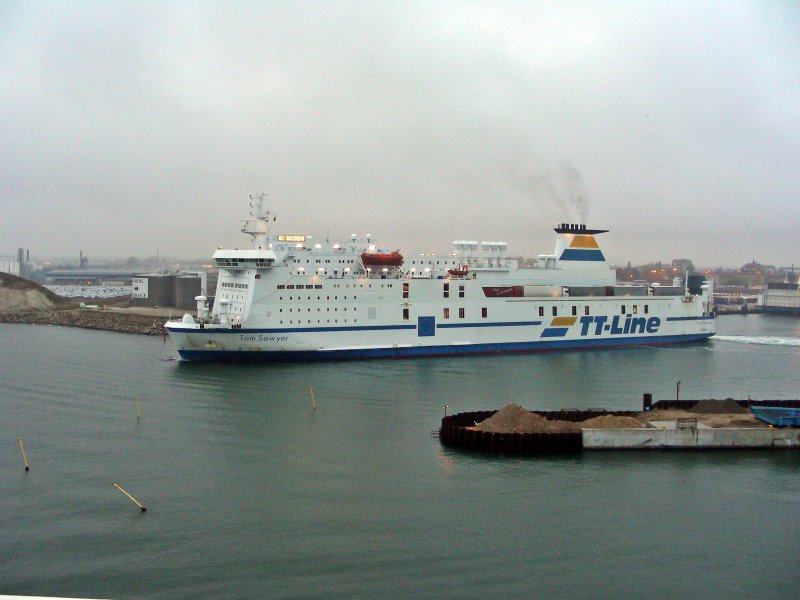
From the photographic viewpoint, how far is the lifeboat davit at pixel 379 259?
27609 millimetres

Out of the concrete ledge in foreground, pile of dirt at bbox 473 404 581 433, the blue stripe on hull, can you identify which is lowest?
the concrete ledge in foreground

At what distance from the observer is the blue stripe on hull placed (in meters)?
24.6

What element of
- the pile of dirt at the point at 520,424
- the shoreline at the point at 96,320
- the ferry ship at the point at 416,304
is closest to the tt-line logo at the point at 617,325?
the ferry ship at the point at 416,304

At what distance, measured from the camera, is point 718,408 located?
55.6 feet

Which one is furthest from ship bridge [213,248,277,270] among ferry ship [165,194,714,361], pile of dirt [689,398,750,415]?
pile of dirt [689,398,750,415]

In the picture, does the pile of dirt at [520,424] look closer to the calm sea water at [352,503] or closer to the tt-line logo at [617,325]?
the calm sea water at [352,503]

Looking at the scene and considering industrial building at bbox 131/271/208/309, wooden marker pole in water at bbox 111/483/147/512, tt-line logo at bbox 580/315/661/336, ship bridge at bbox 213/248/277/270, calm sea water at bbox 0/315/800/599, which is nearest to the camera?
calm sea water at bbox 0/315/800/599

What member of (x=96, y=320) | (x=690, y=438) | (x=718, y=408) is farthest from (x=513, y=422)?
(x=96, y=320)

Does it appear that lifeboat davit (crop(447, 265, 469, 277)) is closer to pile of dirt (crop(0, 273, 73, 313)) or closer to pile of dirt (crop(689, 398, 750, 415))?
→ pile of dirt (crop(689, 398, 750, 415))

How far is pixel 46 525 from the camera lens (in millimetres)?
10805

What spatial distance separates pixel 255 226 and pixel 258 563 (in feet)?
58.7

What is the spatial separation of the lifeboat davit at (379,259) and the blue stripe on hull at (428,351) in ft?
11.1

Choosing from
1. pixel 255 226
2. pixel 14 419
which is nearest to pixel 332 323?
pixel 255 226

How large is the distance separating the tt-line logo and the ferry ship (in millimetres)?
44
